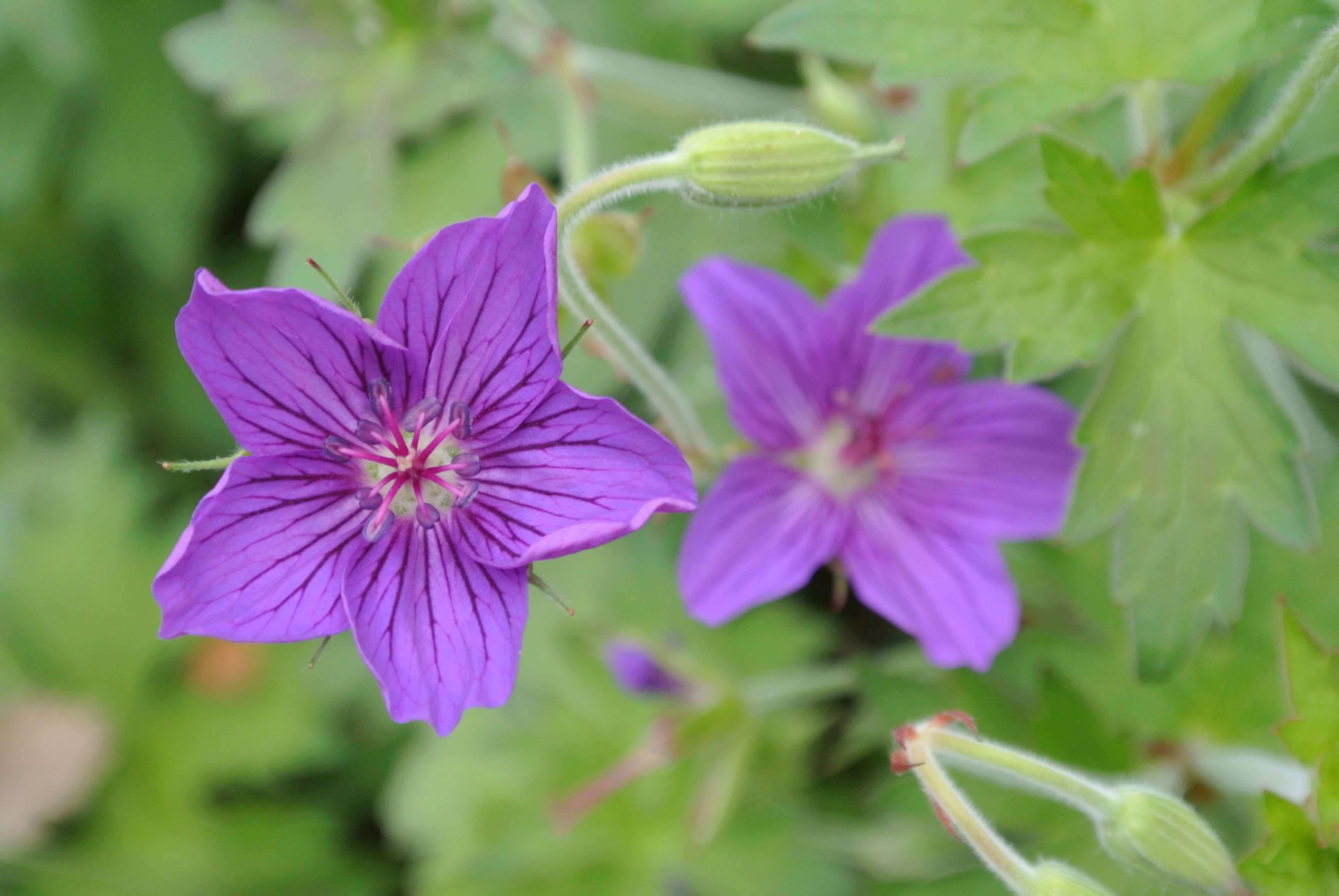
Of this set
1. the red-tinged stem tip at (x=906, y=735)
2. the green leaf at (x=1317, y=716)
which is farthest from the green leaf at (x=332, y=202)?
the green leaf at (x=1317, y=716)

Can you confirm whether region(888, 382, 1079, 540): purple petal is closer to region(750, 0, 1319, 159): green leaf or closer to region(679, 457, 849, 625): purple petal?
region(679, 457, 849, 625): purple petal

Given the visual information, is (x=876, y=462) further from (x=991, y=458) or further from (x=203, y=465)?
(x=203, y=465)

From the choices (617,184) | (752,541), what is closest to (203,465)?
(617,184)

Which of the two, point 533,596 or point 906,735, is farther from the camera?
point 533,596

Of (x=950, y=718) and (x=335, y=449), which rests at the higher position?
(x=335, y=449)

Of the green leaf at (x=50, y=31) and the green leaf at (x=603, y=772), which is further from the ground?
the green leaf at (x=50, y=31)

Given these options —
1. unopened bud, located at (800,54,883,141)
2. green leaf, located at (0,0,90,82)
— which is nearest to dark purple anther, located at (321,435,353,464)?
unopened bud, located at (800,54,883,141)

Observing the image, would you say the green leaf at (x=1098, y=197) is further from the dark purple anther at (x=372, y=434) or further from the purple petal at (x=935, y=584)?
the dark purple anther at (x=372, y=434)
